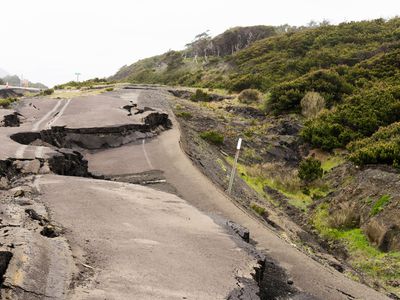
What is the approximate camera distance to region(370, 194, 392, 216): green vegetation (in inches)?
464

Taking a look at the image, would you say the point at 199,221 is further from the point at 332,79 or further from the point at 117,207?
the point at 332,79

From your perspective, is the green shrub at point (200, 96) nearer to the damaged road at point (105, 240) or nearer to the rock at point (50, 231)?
the damaged road at point (105, 240)

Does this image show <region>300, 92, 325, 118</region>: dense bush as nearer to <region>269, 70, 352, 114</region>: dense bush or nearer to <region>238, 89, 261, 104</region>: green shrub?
<region>269, 70, 352, 114</region>: dense bush

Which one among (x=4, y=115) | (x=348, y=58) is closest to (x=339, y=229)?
(x=4, y=115)

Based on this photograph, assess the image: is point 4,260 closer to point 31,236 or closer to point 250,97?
point 31,236

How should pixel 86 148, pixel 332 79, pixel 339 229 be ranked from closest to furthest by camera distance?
pixel 339 229 < pixel 86 148 < pixel 332 79

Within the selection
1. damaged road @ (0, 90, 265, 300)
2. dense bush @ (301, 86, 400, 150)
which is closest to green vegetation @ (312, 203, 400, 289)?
damaged road @ (0, 90, 265, 300)

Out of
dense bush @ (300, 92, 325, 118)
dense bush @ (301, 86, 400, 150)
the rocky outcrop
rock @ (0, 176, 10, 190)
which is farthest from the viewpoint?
dense bush @ (300, 92, 325, 118)

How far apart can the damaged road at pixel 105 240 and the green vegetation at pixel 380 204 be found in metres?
5.70

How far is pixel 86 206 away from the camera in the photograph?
25.2 feet

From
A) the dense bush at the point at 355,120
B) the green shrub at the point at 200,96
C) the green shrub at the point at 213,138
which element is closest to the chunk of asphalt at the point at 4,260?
the green shrub at the point at 213,138

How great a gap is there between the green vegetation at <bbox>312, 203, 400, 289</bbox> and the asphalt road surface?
273 centimetres

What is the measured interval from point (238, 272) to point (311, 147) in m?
15.2

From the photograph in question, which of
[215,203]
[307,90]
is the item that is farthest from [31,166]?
[307,90]
